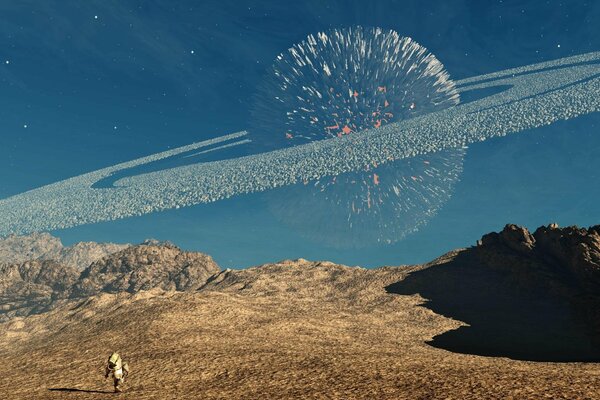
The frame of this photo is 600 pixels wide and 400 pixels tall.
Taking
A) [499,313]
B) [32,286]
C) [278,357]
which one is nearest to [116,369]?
[278,357]

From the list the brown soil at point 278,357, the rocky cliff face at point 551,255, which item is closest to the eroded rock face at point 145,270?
the brown soil at point 278,357

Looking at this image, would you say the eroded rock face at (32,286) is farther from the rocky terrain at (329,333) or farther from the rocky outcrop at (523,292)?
the rocky outcrop at (523,292)

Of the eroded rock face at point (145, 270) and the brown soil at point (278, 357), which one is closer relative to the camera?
the brown soil at point (278, 357)

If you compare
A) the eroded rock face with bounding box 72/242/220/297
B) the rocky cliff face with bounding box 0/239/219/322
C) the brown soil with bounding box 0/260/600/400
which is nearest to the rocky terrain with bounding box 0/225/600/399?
the brown soil with bounding box 0/260/600/400

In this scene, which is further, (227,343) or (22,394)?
(227,343)

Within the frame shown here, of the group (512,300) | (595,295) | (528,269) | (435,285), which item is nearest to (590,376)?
(595,295)

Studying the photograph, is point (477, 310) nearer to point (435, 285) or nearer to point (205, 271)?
point (435, 285)

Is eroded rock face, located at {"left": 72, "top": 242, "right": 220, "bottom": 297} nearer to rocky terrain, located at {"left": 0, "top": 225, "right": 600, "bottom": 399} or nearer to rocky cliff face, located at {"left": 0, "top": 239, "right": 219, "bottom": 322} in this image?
rocky cliff face, located at {"left": 0, "top": 239, "right": 219, "bottom": 322}
